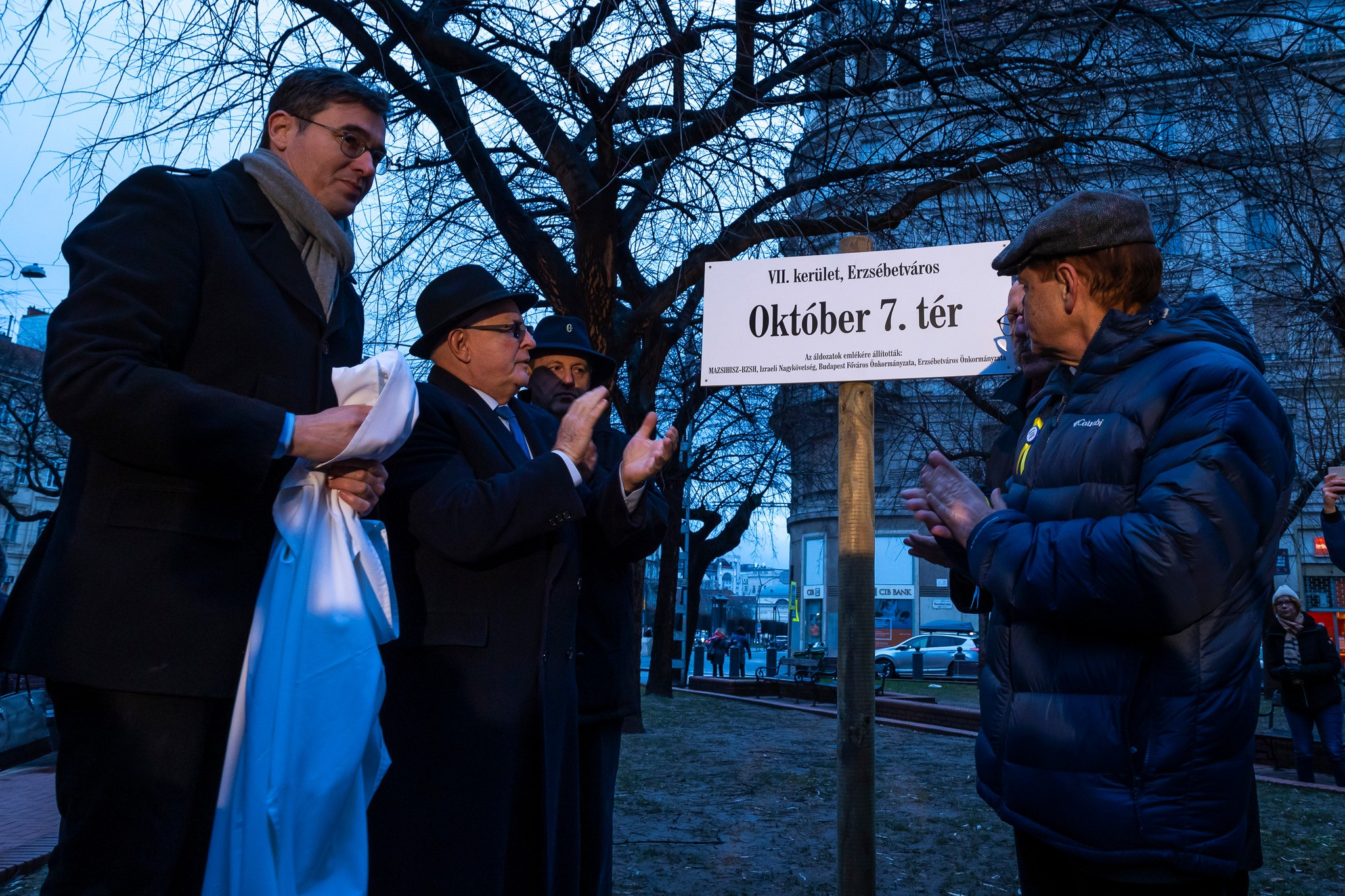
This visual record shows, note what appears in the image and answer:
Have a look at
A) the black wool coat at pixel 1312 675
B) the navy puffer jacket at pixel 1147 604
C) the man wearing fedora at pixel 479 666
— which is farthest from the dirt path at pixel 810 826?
the navy puffer jacket at pixel 1147 604

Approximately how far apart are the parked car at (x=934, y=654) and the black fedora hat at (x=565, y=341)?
2715 centimetres

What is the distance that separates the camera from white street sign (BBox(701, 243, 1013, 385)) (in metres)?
3.38

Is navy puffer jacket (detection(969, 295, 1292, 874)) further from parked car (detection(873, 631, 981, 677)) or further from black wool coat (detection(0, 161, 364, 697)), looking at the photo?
parked car (detection(873, 631, 981, 677))

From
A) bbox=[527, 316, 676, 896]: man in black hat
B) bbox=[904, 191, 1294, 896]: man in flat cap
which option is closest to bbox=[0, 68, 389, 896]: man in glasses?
bbox=[527, 316, 676, 896]: man in black hat

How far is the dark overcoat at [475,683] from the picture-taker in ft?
8.23

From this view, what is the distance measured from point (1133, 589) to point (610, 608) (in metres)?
1.81

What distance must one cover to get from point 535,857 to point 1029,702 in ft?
4.70

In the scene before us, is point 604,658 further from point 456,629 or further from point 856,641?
point 856,641

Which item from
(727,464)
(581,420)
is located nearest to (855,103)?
(581,420)

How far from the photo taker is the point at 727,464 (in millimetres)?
22859

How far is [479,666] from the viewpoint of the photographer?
8.49ft

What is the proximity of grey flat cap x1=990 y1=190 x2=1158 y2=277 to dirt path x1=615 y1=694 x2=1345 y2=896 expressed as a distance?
329 centimetres

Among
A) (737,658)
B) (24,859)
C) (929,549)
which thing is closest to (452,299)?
(929,549)

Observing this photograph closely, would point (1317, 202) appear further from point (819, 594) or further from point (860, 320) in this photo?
point (819, 594)
